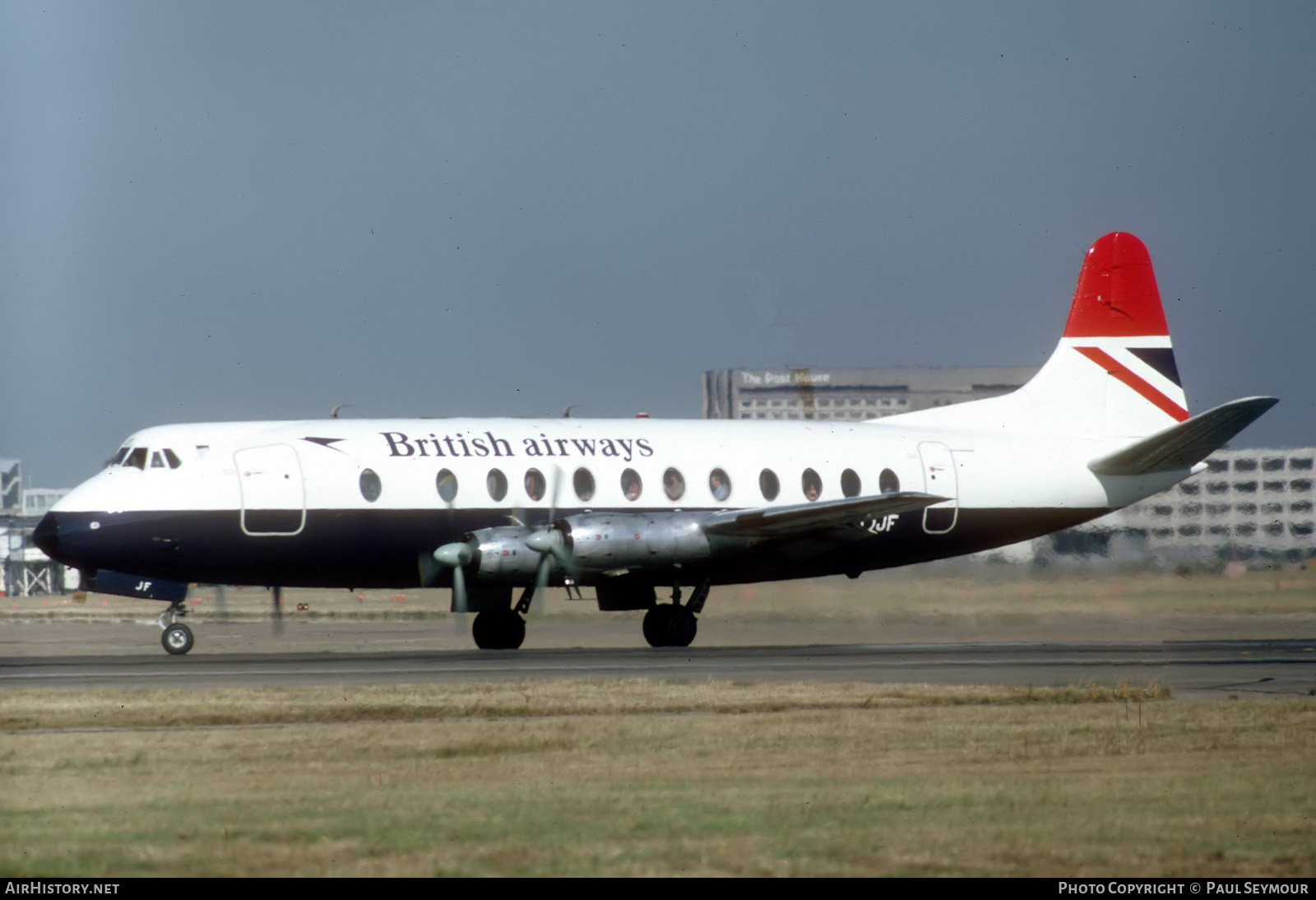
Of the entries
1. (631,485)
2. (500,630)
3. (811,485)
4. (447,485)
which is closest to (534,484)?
(447,485)

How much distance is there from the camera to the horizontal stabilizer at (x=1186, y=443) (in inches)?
1172

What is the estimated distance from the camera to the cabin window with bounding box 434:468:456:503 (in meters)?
27.9

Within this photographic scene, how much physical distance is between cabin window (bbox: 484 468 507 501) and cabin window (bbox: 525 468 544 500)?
Result: 0.41m

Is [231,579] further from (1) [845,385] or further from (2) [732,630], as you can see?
(1) [845,385]

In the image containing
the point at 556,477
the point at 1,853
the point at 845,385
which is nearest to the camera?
the point at 1,853

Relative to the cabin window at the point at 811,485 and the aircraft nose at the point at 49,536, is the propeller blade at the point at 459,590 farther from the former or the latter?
the cabin window at the point at 811,485

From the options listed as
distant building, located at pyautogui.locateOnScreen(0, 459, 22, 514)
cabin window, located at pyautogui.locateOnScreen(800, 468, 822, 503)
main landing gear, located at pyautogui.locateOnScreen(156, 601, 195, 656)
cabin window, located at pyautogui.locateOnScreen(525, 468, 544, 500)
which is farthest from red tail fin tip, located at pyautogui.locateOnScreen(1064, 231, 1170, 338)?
distant building, located at pyautogui.locateOnScreen(0, 459, 22, 514)

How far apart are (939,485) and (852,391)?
55614 mm

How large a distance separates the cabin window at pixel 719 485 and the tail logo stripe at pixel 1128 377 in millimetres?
9414

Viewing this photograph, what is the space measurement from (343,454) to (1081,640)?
13638 mm

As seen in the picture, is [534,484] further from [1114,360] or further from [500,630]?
[1114,360]
